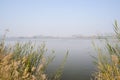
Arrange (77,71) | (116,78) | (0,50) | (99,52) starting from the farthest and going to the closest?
(77,71) < (0,50) < (99,52) < (116,78)

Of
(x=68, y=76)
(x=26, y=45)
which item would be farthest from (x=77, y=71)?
(x=26, y=45)

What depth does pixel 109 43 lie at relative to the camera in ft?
13.2

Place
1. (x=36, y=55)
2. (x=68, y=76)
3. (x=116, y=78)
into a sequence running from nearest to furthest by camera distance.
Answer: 1. (x=116, y=78)
2. (x=36, y=55)
3. (x=68, y=76)

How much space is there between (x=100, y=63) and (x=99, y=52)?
19 cm

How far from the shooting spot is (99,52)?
3.90 metres

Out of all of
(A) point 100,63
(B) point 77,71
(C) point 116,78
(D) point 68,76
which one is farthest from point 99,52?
(B) point 77,71

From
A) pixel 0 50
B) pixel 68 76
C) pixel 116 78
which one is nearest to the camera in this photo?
pixel 116 78

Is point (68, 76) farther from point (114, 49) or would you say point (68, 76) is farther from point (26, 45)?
point (114, 49)

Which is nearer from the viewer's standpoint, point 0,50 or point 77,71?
point 0,50

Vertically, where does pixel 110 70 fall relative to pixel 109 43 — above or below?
below

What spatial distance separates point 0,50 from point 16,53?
18.9 inches

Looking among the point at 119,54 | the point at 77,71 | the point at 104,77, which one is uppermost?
the point at 119,54

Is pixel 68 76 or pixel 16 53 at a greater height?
pixel 16 53

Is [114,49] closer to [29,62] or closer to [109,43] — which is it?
[109,43]
